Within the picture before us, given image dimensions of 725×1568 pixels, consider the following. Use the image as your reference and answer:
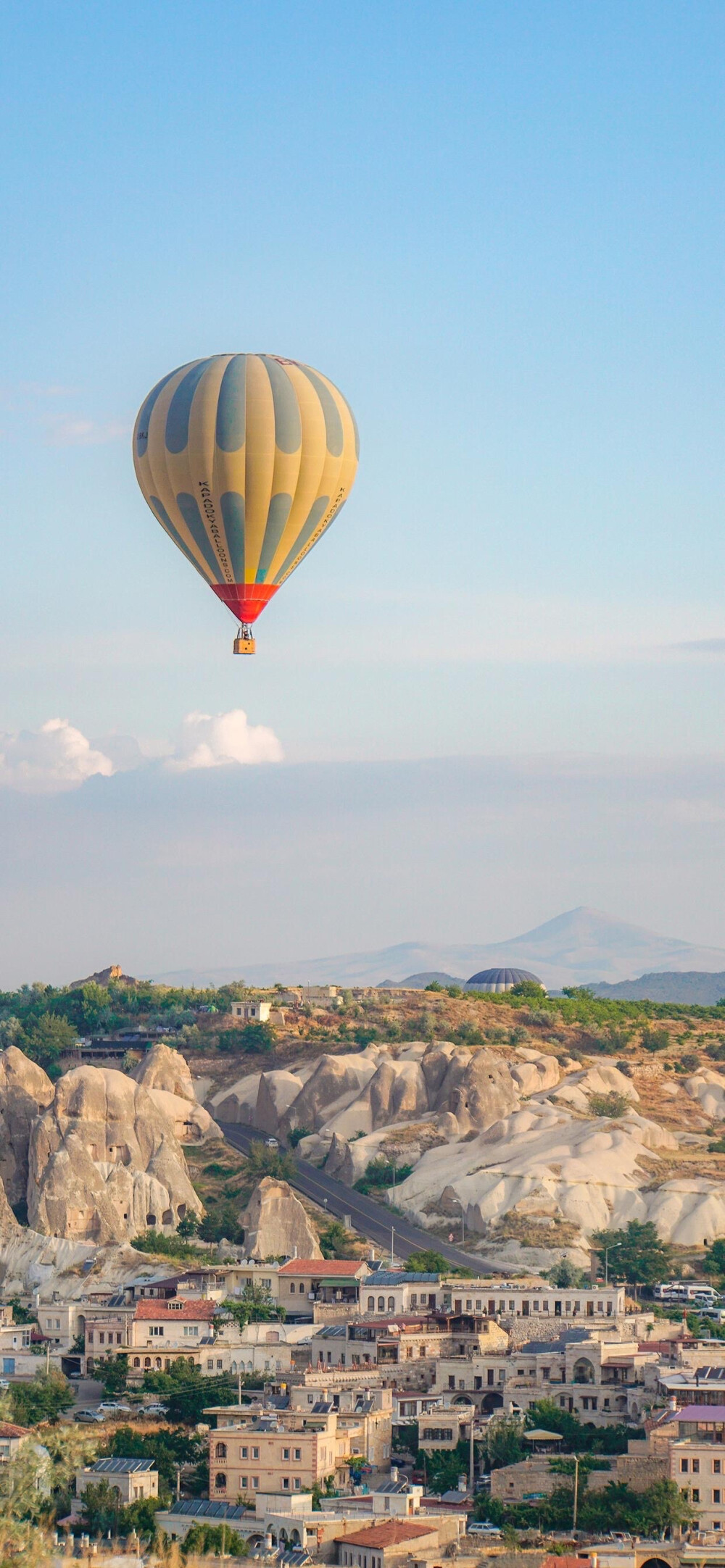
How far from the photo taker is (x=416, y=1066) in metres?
134

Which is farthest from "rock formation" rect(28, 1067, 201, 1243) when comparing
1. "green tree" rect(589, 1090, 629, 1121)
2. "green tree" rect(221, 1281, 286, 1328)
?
"green tree" rect(589, 1090, 629, 1121)

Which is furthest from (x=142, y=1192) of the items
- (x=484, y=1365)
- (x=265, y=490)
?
(x=265, y=490)

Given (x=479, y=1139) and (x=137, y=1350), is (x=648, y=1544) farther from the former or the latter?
(x=479, y=1139)

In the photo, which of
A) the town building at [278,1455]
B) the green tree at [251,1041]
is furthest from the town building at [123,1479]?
the green tree at [251,1041]

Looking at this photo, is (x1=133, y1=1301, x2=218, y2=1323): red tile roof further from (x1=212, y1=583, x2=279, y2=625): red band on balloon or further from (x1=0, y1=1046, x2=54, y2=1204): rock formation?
(x1=212, y1=583, x2=279, y2=625): red band on balloon

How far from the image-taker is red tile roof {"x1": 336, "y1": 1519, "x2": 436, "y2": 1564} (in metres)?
69.7

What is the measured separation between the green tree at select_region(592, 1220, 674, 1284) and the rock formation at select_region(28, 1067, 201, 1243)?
17251 mm

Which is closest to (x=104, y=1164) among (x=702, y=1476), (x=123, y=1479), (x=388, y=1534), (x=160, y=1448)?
(x=160, y=1448)

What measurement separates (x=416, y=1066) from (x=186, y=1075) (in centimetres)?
1118

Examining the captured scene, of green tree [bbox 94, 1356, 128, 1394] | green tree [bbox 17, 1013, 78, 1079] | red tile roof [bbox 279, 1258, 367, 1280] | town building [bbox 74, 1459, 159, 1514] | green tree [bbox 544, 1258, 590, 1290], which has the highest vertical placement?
green tree [bbox 17, 1013, 78, 1079]

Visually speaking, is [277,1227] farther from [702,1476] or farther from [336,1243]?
[702,1476]

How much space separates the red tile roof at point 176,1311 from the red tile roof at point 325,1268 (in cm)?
630

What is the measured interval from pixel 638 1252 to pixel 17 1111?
28.4m

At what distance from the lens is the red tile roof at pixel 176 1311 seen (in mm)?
94875
